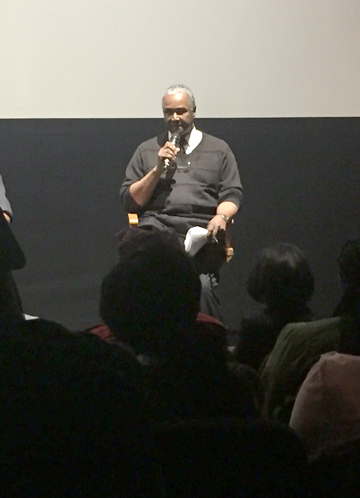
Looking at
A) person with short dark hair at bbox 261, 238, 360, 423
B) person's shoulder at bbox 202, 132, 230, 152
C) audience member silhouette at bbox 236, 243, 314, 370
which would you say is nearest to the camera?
person with short dark hair at bbox 261, 238, 360, 423

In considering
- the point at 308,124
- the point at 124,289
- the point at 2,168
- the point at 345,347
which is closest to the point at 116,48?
the point at 2,168

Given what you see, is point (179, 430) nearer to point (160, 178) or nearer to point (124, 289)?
point (124, 289)

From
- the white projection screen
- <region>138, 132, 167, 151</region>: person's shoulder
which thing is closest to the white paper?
<region>138, 132, 167, 151</region>: person's shoulder

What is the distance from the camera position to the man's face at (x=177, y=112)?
2.11 m

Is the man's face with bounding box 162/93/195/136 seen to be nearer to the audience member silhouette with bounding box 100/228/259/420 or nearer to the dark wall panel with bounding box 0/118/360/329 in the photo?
the dark wall panel with bounding box 0/118/360/329

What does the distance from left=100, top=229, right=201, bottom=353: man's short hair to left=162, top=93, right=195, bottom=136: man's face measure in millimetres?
665

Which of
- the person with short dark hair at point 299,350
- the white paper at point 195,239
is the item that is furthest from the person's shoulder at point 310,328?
the white paper at point 195,239

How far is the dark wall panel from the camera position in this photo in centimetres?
190

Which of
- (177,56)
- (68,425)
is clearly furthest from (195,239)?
(68,425)

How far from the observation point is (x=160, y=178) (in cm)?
203

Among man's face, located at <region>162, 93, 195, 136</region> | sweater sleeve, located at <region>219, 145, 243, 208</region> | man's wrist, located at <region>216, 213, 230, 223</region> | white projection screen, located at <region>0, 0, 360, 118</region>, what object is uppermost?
white projection screen, located at <region>0, 0, 360, 118</region>

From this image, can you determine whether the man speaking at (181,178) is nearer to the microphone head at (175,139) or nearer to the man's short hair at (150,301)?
the microphone head at (175,139)

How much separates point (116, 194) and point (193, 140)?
0.30 m

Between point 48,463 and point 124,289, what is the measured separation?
1.43 feet
